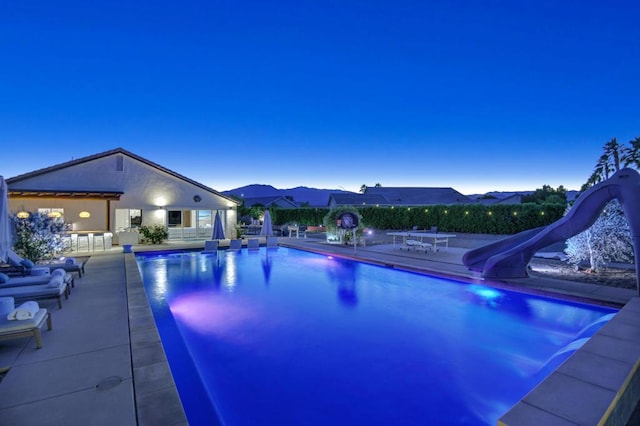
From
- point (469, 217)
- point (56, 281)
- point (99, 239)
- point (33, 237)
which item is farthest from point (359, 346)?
point (469, 217)

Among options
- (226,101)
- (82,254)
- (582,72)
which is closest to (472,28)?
(582,72)

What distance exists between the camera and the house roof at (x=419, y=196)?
52625 millimetres

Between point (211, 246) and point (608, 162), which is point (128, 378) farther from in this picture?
point (608, 162)

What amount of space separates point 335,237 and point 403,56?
1178 centimetres

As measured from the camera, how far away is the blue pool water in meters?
4.60

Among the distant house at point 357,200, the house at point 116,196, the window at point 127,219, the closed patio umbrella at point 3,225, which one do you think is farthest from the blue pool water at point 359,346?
the distant house at point 357,200

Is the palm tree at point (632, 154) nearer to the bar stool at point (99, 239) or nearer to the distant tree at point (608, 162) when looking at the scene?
the distant tree at point (608, 162)

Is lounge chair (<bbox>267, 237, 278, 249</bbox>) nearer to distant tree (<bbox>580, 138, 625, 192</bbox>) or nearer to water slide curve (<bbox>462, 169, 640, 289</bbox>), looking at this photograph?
water slide curve (<bbox>462, 169, 640, 289</bbox>)

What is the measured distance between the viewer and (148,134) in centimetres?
2819

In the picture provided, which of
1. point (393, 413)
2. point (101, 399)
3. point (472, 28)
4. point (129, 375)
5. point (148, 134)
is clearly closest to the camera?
point (101, 399)

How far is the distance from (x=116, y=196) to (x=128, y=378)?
18.1 meters

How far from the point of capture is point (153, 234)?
19000 mm

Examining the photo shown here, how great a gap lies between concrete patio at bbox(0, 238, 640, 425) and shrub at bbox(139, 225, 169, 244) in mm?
12918

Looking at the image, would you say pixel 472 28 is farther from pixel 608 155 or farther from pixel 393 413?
pixel 393 413
